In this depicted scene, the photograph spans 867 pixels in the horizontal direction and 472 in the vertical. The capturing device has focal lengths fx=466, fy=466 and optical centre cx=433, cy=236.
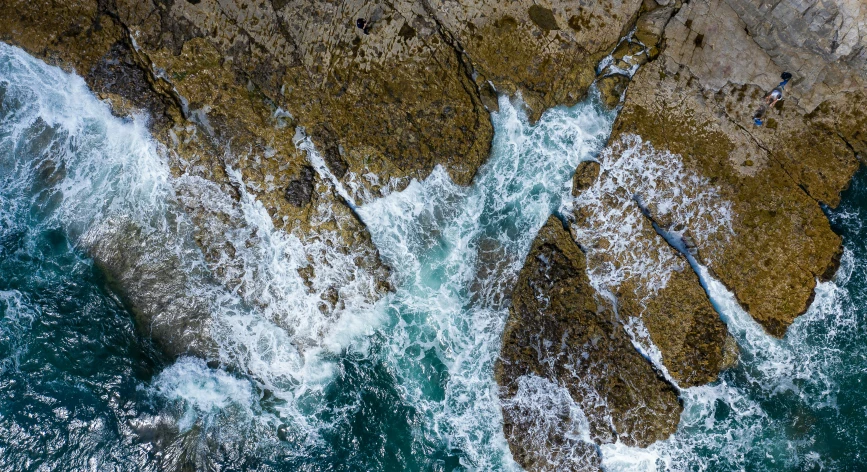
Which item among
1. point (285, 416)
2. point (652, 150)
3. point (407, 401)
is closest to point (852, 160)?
point (652, 150)

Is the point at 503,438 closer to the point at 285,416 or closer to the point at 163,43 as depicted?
the point at 285,416

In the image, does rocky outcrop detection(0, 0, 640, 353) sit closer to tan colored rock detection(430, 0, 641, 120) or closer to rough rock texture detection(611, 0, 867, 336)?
tan colored rock detection(430, 0, 641, 120)

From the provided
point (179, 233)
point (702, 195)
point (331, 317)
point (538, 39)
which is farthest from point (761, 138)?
point (179, 233)

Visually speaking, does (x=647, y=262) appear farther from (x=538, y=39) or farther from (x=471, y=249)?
(x=538, y=39)

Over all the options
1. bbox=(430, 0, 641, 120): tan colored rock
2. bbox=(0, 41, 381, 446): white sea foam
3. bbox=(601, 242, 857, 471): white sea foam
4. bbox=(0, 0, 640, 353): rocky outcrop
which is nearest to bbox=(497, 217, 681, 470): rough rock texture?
bbox=(601, 242, 857, 471): white sea foam

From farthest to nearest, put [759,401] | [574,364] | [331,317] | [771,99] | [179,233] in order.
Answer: [331,317]
[179,233]
[759,401]
[574,364]
[771,99]

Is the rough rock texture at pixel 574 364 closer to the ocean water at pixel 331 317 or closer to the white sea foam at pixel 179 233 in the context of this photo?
the ocean water at pixel 331 317
